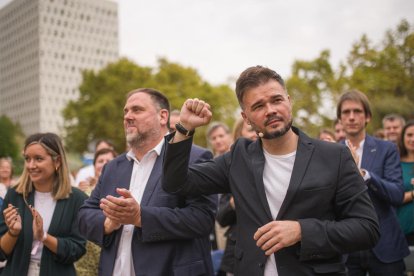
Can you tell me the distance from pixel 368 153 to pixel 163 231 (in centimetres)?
230

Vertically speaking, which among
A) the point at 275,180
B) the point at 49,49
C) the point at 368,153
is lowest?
the point at 275,180

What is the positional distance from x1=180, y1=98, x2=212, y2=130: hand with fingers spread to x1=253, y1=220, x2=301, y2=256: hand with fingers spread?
83cm

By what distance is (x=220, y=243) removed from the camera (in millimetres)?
7363

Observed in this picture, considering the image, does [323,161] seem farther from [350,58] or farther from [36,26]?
[36,26]

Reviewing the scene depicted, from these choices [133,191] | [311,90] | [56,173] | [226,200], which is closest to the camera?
[133,191]

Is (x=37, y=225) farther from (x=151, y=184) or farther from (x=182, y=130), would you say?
(x=182, y=130)

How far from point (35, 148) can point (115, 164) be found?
44.7 inches

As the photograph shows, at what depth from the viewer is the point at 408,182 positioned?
208 inches

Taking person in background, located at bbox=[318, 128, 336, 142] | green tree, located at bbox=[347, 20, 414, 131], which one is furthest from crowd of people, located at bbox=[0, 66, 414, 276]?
green tree, located at bbox=[347, 20, 414, 131]

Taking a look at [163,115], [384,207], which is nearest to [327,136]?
[384,207]

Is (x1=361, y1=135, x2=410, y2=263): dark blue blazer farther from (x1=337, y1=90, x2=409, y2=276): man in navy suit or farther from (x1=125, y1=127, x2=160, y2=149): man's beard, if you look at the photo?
(x1=125, y1=127, x2=160, y2=149): man's beard

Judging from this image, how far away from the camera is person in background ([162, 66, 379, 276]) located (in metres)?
2.62

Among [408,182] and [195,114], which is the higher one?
[195,114]

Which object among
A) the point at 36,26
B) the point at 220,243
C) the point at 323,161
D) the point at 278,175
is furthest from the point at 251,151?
the point at 36,26
